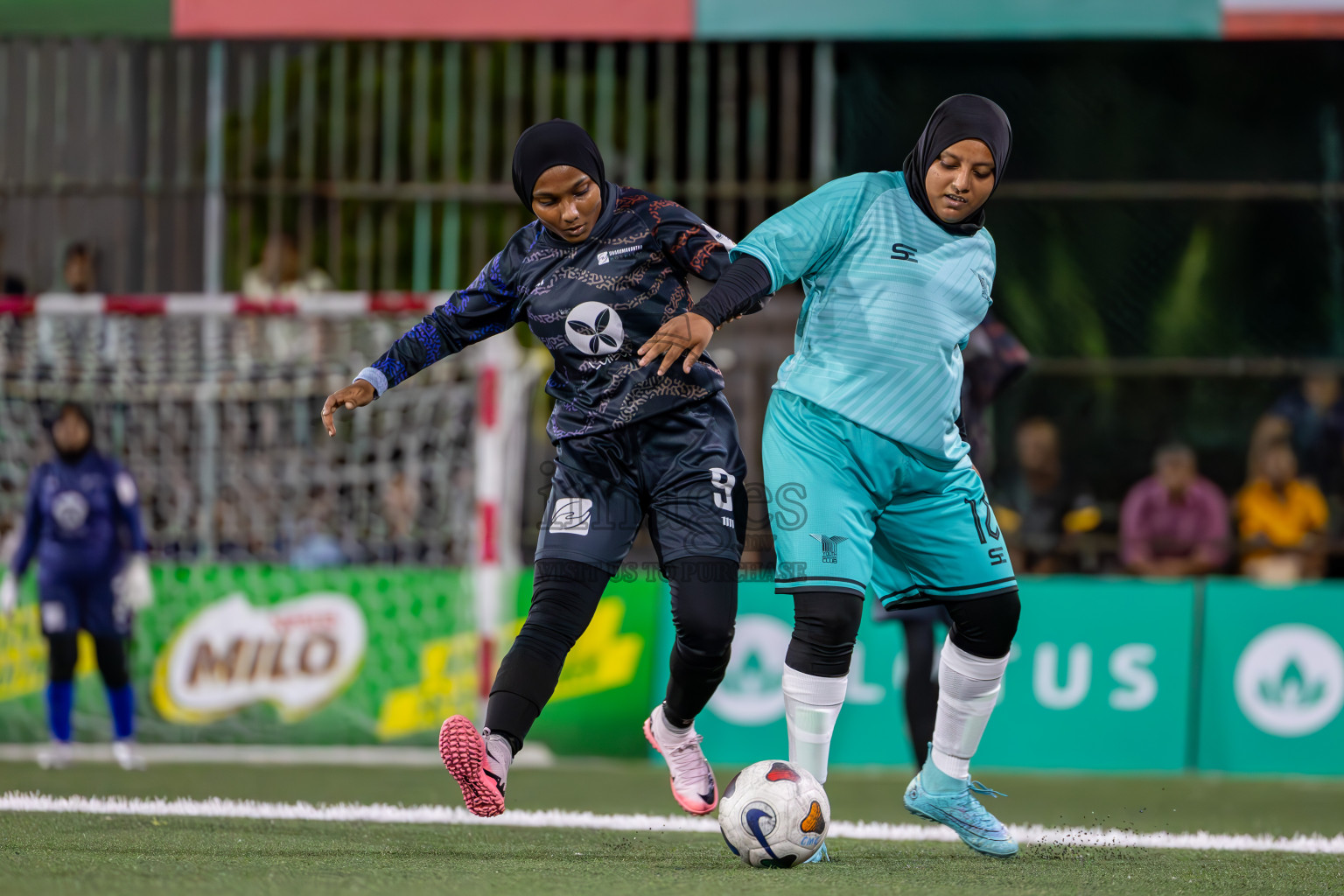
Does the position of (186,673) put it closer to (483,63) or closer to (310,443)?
(310,443)

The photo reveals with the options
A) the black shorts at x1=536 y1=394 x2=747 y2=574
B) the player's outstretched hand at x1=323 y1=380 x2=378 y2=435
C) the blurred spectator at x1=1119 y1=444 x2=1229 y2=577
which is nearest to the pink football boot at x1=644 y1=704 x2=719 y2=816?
the black shorts at x1=536 y1=394 x2=747 y2=574

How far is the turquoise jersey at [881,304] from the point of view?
4828 millimetres

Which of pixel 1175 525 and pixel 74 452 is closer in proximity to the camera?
pixel 74 452

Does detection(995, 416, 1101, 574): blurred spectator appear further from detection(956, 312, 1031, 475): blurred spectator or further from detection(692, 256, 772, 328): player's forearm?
detection(692, 256, 772, 328): player's forearm

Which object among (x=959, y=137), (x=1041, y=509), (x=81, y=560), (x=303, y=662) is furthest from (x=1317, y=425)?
(x=81, y=560)

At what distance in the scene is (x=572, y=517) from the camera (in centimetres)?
519

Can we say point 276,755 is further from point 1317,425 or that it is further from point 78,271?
point 1317,425

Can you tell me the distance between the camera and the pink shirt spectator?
37.1 feet

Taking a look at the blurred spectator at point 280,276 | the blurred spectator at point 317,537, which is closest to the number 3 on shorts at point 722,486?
the blurred spectator at point 317,537

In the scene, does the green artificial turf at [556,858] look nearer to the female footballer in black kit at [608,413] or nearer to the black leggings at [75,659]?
the female footballer in black kit at [608,413]

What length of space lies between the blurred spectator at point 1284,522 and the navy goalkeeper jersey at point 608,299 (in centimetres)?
714

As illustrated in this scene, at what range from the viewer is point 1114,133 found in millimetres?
12719

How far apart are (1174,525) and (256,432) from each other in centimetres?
610

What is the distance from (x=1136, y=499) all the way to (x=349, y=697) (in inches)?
210
